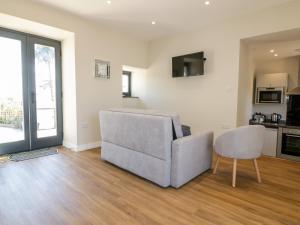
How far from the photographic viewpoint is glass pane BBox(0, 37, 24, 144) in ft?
11.0

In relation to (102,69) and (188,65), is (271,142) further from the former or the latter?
(102,69)

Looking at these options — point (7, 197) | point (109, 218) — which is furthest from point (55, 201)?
point (109, 218)

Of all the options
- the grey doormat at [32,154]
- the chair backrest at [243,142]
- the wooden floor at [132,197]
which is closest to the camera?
the wooden floor at [132,197]

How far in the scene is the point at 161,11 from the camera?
11.3ft

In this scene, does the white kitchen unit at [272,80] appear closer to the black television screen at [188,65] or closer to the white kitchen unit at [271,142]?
the white kitchen unit at [271,142]

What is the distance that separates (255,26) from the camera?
133 inches

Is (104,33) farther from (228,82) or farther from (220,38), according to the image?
(228,82)

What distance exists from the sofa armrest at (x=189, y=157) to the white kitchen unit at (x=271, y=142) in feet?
5.67

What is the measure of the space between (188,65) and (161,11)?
53.2 inches

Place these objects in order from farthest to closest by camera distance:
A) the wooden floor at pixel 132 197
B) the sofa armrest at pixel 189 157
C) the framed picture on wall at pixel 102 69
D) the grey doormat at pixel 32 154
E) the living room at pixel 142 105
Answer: the framed picture on wall at pixel 102 69, the grey doormat at pixel 32 154, the sofa armrest at pixel 189 157, the living room at pixel 142 105, the wooden floor at pixel 132 197

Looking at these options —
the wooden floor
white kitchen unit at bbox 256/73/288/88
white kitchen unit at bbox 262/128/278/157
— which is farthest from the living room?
white kitchen unit at bbox 256/73/288/88

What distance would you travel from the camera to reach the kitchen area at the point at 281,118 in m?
3.45

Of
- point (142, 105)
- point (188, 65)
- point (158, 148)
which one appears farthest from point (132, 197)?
point (142, 105)

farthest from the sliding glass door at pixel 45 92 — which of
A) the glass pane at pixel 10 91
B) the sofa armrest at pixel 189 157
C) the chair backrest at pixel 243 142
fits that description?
the chair backrest at pixel 243 142
